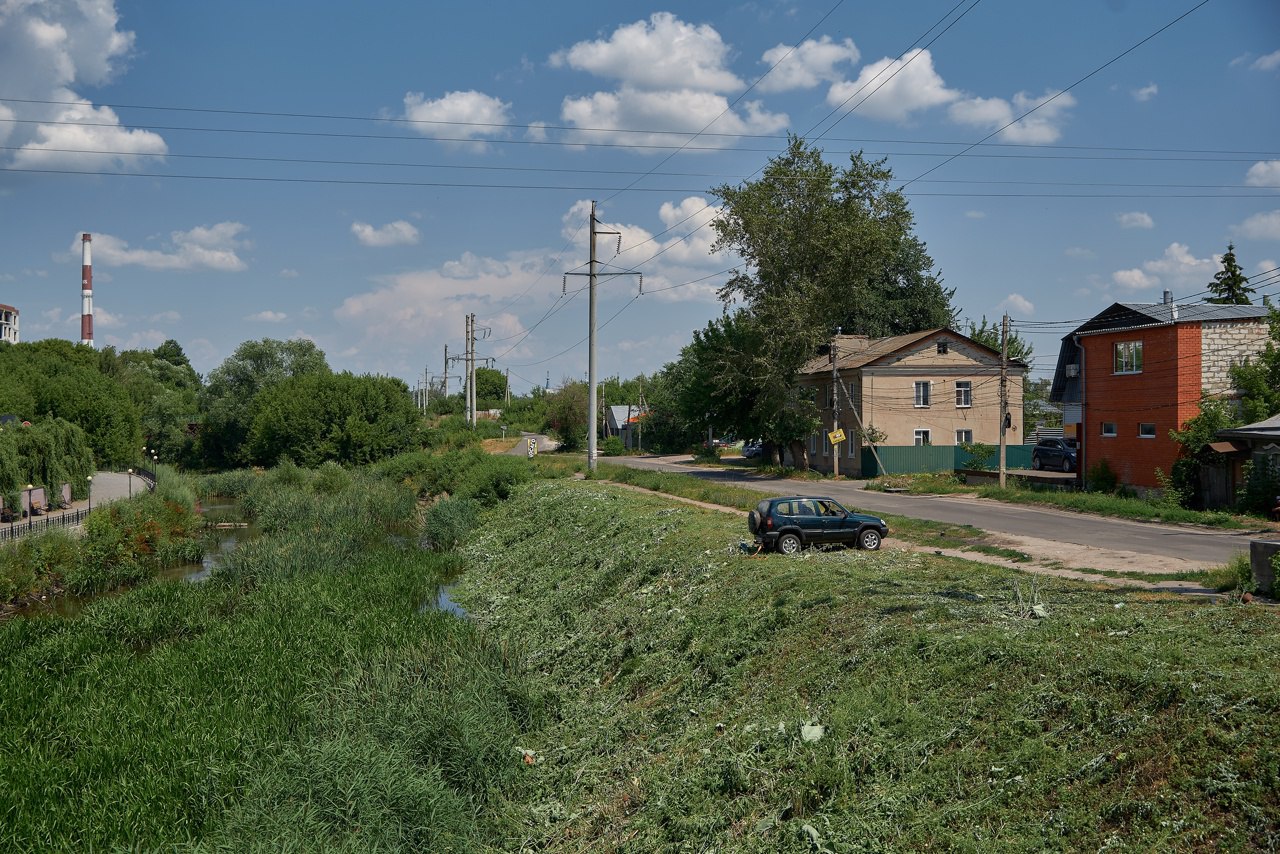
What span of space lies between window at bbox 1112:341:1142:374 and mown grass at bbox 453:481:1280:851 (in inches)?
931

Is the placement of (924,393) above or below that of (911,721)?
above

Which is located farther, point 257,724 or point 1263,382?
point 1263,382

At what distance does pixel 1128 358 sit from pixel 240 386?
266ft

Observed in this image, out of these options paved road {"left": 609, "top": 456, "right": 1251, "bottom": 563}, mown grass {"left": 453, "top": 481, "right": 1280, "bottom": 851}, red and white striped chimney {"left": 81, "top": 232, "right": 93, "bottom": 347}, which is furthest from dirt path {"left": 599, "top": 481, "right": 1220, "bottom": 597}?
red and white striped chimney {"left": 81, "top": 232, "right": 93, "bottom": 347}

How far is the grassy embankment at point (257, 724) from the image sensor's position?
10633 millimetres

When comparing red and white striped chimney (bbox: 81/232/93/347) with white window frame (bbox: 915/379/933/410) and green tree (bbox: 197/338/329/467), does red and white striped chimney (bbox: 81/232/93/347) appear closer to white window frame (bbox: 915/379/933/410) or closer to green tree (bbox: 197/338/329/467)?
green tree (bbox: 197/338/329/467)

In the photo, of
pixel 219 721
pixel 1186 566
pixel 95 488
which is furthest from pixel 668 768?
pixel 95 488

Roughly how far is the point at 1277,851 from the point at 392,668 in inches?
518

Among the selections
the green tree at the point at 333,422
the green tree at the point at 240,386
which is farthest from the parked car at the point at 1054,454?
the green tree at the point at 240,386

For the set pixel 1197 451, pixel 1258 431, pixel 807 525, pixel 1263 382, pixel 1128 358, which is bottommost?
pixel 807 525

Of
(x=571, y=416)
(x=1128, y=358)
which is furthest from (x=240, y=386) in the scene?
(x=1128, y=358)

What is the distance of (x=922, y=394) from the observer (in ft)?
170

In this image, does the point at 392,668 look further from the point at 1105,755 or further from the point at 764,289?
the point at 764,289

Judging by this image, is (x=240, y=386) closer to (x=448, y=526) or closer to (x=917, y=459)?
(x=448, y=526)
